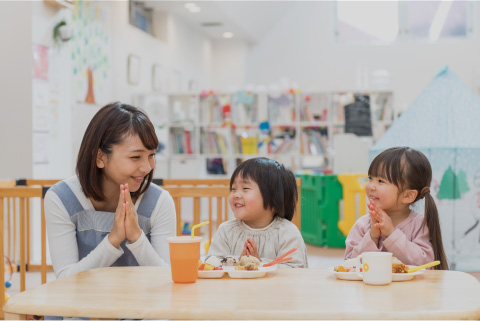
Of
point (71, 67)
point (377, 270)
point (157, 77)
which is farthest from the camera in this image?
point (157, 77)

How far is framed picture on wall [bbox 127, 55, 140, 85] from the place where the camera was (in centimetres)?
723

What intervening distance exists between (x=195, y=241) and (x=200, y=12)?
7.24m

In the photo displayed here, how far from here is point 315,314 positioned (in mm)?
1133

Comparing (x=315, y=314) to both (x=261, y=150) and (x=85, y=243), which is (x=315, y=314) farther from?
(x=261, y=150)

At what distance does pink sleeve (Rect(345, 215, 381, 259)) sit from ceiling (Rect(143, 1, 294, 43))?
611 cm

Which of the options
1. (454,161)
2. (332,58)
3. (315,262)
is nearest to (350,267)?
(454,161)

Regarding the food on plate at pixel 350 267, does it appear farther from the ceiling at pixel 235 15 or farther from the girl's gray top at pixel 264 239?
the ceiling at pixel 235 15

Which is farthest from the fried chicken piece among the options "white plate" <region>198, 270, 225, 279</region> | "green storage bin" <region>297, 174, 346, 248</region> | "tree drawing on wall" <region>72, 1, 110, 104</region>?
"tree drawing on wall" <region>72, 1, 110, 104</region>

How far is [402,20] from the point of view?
34.1ft

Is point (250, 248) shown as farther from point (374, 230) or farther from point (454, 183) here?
point (454, 183)

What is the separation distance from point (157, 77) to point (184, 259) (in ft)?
22.6

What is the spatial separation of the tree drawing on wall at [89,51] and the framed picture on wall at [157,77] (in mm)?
1335

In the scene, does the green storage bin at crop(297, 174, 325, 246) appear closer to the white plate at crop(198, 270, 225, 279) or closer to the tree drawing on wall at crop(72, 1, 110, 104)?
the tree drawing on wall at crop(72, 1, 110, 104)

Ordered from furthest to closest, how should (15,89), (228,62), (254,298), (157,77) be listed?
(228,62) → (157,77) → (15,89) → (254,298)
